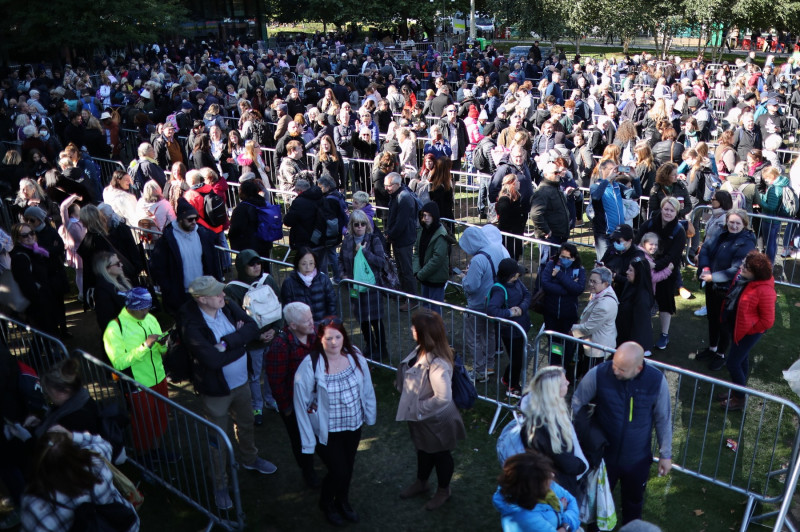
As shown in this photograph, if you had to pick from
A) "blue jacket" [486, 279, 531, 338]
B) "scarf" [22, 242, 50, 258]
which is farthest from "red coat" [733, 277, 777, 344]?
"scarf" [22, 242, 50, 258]

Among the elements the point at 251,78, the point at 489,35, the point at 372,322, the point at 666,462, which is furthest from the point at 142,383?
the point at 489,35

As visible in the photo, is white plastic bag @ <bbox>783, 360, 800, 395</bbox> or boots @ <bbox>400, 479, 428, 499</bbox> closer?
boots @ <bbox>400, 479, 428, 499</bbox>

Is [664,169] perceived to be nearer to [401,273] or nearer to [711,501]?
[401,273]

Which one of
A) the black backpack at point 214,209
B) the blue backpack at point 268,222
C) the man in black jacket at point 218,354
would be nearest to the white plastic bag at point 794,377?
the man in black jacket at point 218,354

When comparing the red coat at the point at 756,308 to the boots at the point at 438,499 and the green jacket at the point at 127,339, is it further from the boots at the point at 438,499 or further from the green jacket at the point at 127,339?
the green jacket at the point at 127,339

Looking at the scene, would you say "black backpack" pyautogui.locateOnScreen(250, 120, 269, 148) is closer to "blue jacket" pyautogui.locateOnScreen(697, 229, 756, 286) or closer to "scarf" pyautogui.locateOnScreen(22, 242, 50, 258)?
"scarf" pyautogui.locateOnScreen(22, 242, 50, 258)

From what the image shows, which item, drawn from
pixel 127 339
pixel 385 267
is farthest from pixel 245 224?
pixel 127 339

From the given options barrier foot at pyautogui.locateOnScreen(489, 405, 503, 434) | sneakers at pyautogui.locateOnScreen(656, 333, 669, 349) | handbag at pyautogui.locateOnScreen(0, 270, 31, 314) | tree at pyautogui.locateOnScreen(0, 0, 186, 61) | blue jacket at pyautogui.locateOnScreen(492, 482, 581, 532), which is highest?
tree at pyautogui.locateOnScreen(0, 0, 186, 61)

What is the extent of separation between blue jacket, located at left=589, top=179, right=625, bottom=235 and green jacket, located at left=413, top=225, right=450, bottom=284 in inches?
88.2

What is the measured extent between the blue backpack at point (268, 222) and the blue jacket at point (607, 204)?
3780mm

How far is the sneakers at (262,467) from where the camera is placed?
620 cm

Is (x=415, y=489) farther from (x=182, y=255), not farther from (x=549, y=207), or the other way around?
(x=549, y=207)

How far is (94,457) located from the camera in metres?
4.25

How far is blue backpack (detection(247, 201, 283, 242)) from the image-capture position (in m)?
8.38
